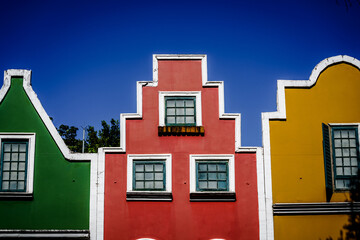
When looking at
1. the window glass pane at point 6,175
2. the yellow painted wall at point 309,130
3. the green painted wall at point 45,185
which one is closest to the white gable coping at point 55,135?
the green painted wall at point 45,185

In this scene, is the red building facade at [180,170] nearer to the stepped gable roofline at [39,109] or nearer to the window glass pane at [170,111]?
the window glass pane at [170,111]

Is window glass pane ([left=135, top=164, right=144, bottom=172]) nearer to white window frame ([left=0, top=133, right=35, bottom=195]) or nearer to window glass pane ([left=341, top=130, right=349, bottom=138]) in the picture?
white window frame ([left=0, top=133, right=35, bottom=195])

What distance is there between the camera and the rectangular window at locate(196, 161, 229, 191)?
15.0 meters

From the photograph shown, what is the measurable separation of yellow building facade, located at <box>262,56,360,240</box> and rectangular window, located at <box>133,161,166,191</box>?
335 centimetres

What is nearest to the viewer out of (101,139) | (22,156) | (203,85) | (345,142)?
(22,156)

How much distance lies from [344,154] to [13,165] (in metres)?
10.7

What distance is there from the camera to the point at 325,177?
49.0ft

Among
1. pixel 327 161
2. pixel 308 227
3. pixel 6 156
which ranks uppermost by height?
pixel 6 156

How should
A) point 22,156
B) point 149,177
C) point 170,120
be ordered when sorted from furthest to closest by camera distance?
point 170,120 → point 22,156 → point 149,177

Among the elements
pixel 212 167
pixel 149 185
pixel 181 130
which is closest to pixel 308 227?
pixel 212 167

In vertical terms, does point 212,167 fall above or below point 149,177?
above

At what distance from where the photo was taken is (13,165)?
14.9 metres

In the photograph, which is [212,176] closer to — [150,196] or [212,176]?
[212,176]

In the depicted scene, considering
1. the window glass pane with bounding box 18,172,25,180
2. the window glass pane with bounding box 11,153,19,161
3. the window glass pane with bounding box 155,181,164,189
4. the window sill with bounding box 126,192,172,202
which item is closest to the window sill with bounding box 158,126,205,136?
the window glass pane with bounding box 155,181,164,189
